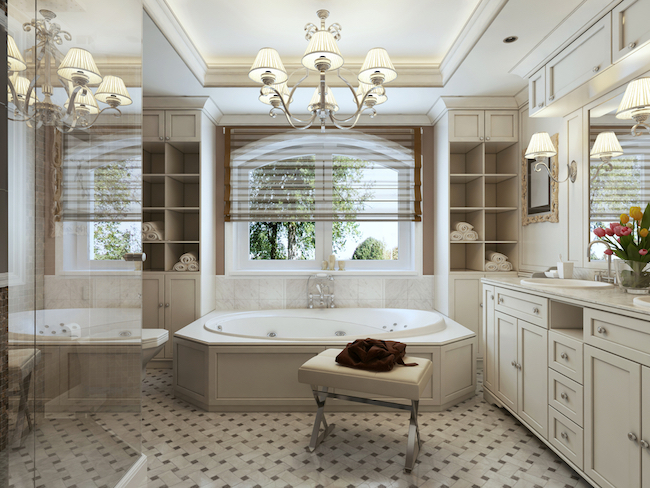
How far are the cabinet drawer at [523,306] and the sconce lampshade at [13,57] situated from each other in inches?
93.2

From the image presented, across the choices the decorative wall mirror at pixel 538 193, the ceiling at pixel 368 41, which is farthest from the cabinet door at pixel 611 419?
the ceiling at pixel 368 41

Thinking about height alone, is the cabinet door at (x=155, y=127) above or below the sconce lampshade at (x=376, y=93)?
above

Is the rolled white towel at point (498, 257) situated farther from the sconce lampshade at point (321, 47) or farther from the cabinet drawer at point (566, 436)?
the sconce lampshade at point (321, 47)

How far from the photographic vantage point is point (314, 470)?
1.98m

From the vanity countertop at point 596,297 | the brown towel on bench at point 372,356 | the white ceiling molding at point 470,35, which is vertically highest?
the white ceiling molding at point 470,35

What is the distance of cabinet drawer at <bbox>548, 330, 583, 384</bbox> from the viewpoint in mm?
Answer: 1830

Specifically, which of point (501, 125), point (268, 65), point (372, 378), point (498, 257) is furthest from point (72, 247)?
point (501, 125)

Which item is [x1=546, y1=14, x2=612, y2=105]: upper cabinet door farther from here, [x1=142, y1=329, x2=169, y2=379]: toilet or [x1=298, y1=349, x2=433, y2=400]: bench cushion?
[x1=142, y1=329, x2=169, y2=379]: toilet

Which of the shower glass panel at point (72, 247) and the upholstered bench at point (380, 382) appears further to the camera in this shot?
the upholstered bench at point (380, 382)

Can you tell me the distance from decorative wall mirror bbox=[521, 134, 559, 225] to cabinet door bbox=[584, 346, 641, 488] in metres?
1.51

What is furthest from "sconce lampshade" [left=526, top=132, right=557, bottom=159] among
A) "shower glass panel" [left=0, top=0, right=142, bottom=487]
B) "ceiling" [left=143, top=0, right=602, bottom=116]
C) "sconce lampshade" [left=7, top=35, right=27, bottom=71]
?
"sconce lampshade" [left=7, top=35, right=27, bottom=71]

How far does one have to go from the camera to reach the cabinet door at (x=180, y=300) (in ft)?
11.7

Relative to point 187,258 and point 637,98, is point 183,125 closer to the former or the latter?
point 187,258

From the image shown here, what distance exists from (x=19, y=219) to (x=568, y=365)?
227 cm
